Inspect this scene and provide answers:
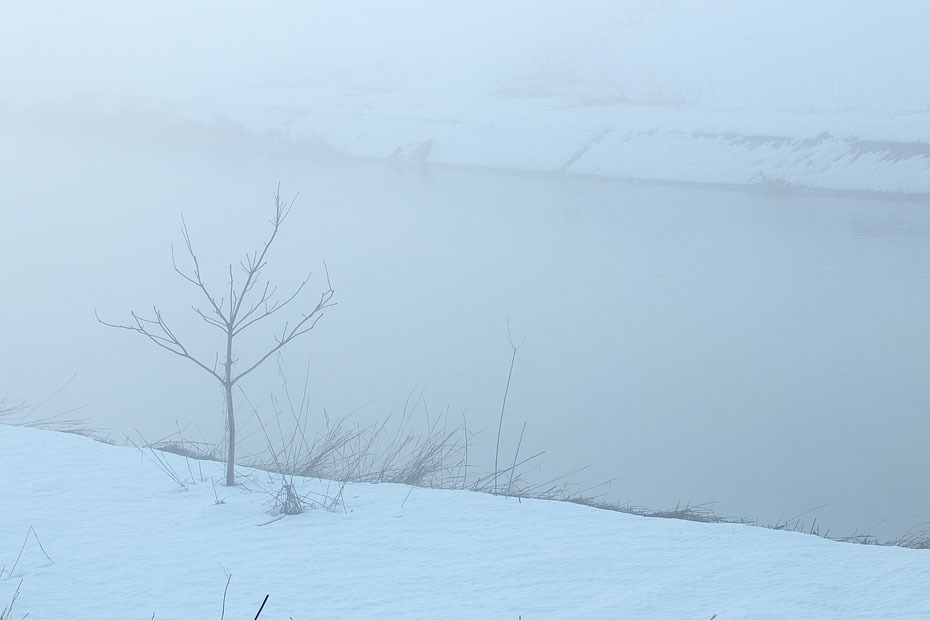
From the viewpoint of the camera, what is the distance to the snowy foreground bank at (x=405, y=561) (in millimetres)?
2498

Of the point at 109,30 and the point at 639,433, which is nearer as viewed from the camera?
the point at 639,433

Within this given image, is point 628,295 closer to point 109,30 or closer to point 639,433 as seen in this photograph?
point 639,433

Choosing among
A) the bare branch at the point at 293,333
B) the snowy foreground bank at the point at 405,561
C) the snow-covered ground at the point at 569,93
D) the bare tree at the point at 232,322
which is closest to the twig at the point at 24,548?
the snowy foreground bank at the point at 405,561

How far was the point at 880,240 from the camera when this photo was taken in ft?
40.1

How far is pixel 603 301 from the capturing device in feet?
33.4

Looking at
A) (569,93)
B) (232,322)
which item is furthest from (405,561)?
(569,93)

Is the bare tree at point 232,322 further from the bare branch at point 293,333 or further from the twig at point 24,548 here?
the twig at point 24,548

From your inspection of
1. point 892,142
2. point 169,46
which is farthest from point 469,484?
point 169,46

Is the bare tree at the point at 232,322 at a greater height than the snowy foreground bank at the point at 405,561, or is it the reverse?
the bare tree at the point at 232,322

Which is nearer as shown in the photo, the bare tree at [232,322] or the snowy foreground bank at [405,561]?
the snowy foreground bank at [405,561]

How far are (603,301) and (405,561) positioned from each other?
7559mm

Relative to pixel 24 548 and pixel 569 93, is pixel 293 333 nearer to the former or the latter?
pixel 24 548

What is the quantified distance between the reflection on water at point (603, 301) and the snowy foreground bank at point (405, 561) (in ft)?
8.56

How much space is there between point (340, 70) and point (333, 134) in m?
5.29
